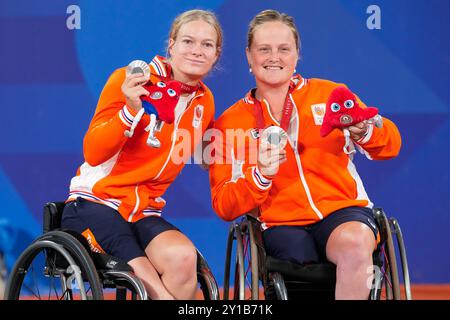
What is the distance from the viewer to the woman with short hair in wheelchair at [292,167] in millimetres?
2480

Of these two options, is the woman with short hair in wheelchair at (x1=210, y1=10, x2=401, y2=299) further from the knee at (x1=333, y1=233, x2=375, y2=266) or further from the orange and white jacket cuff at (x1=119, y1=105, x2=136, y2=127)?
the orange and white jacket cuff at (x1=119, y1=105, x2=136, y2=127)

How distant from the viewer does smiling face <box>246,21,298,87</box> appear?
271 cm

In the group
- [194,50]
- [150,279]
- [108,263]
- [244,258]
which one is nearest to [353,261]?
[244,258]

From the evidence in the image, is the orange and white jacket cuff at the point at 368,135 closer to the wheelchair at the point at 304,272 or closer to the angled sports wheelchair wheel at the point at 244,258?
the wheelchair at the point at 304,272

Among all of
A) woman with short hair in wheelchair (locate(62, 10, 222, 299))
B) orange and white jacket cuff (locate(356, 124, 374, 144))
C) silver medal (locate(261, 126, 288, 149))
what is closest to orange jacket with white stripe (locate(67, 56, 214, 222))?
woman with short hair in wheelchair (locate(62, 10, 222, 299))

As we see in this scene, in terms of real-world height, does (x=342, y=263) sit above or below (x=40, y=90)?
below

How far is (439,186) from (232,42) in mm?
1322

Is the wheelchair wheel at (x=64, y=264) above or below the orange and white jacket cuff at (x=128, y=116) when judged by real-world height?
below

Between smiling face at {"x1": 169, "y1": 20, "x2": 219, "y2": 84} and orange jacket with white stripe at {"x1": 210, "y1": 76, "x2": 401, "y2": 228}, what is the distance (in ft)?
0.82

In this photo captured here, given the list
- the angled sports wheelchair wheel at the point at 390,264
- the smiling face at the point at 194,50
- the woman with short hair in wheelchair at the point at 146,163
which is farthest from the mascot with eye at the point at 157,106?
the angled sports wheelchair wheel at the point at 390,264

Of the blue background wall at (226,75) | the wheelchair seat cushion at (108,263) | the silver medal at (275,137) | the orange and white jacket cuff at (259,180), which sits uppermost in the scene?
the blue background wall at (226,75)

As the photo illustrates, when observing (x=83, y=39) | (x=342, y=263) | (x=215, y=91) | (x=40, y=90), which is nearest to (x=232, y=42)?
(x=215, y=91)
